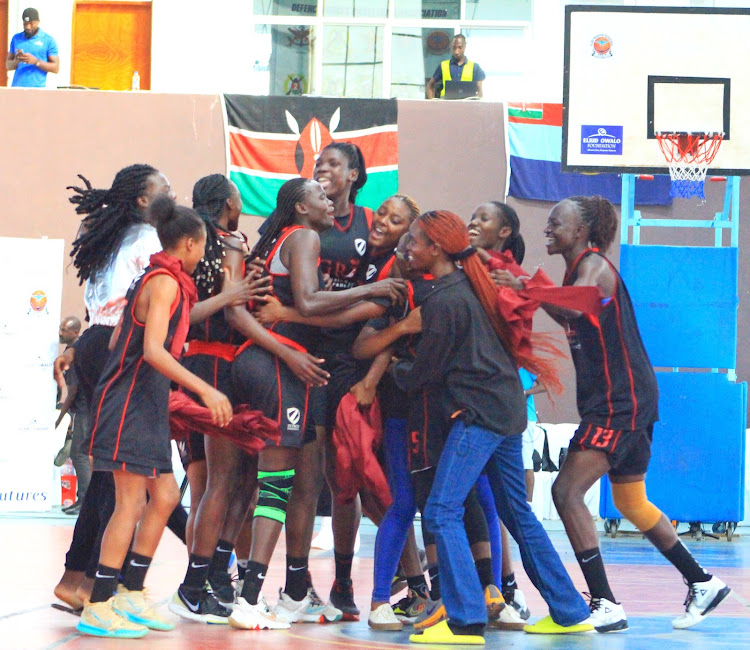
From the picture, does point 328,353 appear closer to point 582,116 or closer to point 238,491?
point 238,491

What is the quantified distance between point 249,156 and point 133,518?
8791 mm

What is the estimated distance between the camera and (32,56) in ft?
44.6

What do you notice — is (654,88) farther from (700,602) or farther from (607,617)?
(607,617)

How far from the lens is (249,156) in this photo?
12820mm

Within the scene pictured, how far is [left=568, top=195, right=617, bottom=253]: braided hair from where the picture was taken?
17.6 feet

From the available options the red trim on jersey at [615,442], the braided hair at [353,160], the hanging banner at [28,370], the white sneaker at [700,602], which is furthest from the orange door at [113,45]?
the white sneaker at [700,602]

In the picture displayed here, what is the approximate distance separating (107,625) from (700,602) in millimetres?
2631

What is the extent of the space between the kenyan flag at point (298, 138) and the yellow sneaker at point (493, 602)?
8.13m

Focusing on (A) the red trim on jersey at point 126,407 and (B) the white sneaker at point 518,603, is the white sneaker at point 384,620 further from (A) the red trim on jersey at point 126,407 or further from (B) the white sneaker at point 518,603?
(A) the red trim on jersey at point 126,407

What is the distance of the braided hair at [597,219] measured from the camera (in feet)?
17.6

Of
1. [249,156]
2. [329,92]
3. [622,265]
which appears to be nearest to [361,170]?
[622,265]

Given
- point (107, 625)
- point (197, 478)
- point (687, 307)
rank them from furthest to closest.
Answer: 1. point (687, 307)
2. point (197, 478)
3. point (107, 625)

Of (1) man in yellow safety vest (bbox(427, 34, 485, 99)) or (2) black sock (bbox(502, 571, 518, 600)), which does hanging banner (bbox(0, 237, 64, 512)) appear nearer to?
(1) man in yellow safety vest (bbox(427, 34, 485, 99))

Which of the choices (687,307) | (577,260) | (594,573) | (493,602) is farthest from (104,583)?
(687,307)
